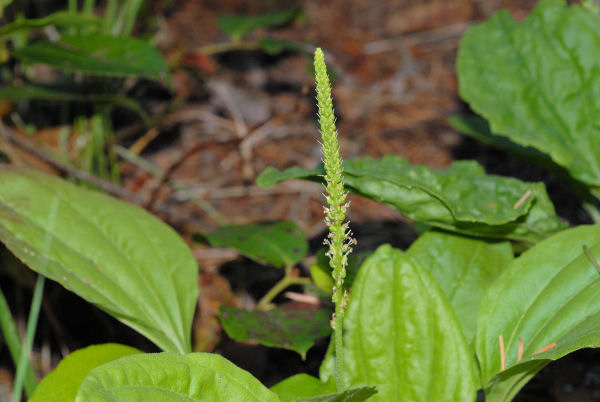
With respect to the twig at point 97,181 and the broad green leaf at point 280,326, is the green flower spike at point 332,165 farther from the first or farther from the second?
the twig at point 97,181

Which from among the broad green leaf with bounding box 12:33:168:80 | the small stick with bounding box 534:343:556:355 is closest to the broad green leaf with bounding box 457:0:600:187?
the small stick with bounding box 534:343:556:355

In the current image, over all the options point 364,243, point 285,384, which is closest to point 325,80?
point 285,384

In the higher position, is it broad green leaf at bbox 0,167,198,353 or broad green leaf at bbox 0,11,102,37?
broad green leaf at bbox 0,11,102,37

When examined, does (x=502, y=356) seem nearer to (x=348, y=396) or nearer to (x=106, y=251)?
(x=348, y=396)

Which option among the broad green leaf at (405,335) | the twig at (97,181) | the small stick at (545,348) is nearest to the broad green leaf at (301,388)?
the broad green leaf at (405,335)

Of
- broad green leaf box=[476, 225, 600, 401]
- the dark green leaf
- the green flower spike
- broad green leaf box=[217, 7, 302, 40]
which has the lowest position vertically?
the dark green leaf

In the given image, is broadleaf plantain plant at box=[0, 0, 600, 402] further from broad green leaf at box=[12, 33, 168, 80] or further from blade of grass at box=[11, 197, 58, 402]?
broad green leaf at box=[12, 33, 168, 80]
